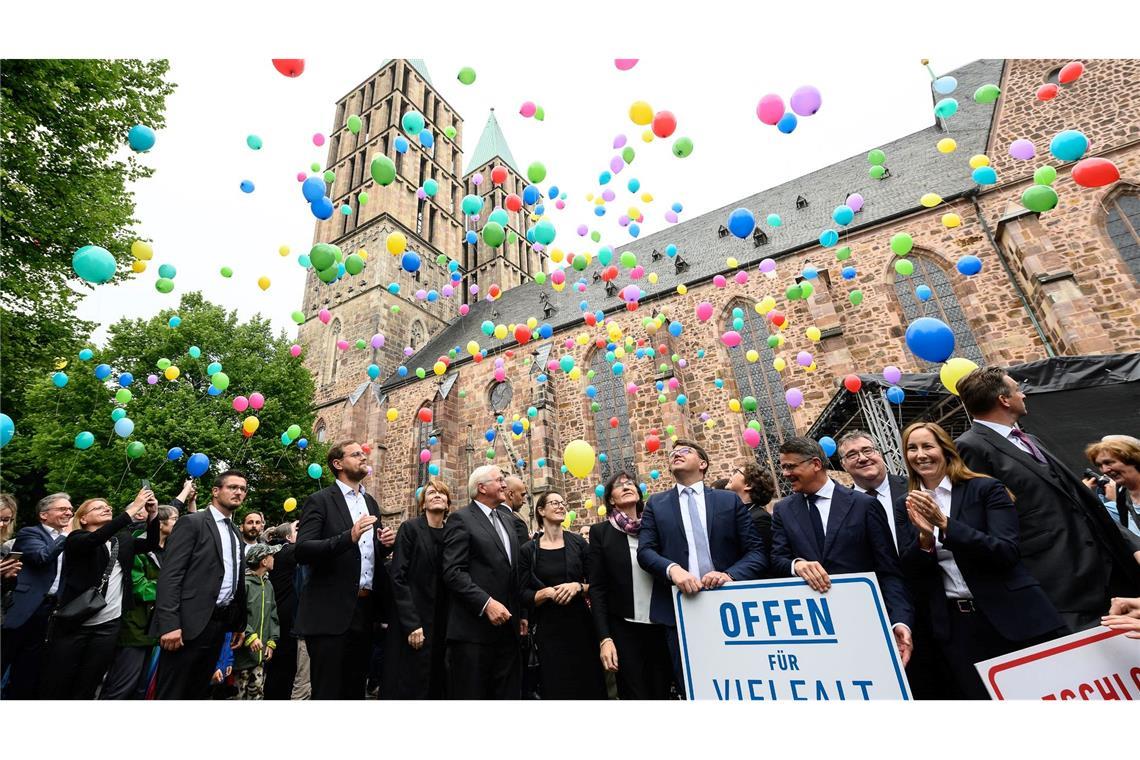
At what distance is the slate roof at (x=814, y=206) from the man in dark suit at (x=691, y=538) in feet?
40.1

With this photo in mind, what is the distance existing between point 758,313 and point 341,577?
11.7 meters

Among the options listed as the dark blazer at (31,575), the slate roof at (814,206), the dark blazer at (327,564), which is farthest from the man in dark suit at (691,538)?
the slate roof at (814,206)

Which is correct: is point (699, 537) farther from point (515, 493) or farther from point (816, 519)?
point (515, 493)

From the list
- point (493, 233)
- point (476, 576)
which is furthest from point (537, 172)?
point (476, 576)

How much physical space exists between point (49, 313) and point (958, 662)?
44.6 feet

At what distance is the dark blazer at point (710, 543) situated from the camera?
Answer: 295 centimetres

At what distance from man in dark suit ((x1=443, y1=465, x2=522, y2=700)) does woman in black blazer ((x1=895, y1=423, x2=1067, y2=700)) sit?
94.0 inches

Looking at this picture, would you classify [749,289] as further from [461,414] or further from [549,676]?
[549,676]

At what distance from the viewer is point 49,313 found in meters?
9.09

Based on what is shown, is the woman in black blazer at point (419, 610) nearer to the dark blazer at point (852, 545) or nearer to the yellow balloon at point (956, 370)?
the dark blazer at point (852, 545)

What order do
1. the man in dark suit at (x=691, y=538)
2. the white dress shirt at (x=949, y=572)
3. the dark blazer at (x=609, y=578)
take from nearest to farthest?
the white dress shirt at (x=949, y=572) → the man in dark suit at (x=691, y=538) → the dark blazer at (x=609, y=578)

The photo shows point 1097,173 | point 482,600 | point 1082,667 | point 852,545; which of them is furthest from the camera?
point 1097,173

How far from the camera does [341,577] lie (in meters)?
3.46

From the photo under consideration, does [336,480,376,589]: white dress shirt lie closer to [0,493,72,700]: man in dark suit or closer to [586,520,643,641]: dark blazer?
[586,520,643,641]: dark blazer
